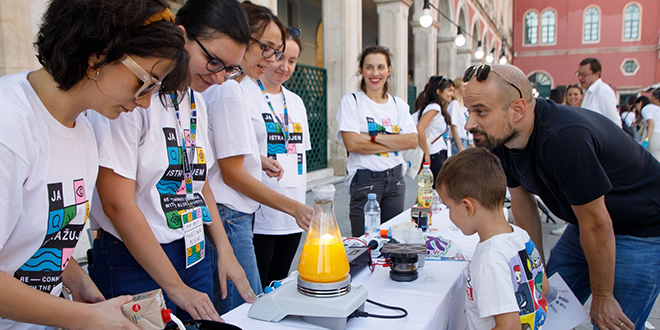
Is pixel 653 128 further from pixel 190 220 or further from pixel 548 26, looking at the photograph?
pixel 548 26

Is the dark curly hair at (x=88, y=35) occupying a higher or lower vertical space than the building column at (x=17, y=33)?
lower

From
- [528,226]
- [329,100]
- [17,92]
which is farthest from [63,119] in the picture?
[329,100]

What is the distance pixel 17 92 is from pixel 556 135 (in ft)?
5.54

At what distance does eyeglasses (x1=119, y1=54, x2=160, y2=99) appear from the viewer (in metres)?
1.06

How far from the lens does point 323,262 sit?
50.8 inches

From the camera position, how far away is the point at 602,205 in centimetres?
161

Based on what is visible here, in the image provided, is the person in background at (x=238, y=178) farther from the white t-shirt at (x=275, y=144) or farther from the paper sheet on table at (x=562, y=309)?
the paper sheet on table at (x=562, y=309)

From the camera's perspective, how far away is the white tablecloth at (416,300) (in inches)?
53.9

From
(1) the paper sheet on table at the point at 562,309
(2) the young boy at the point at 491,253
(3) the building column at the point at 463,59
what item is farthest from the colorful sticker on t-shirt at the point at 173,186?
(3) the building column at the point at 463,59

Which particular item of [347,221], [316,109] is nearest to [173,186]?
[347,221]

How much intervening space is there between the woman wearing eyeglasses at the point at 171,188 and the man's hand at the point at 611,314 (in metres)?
1.45

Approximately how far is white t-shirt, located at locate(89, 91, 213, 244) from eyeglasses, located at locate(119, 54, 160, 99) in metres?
0.23

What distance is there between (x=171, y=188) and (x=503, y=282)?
3.69 ft

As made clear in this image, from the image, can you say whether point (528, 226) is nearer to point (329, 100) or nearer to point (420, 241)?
point (420, 241)
